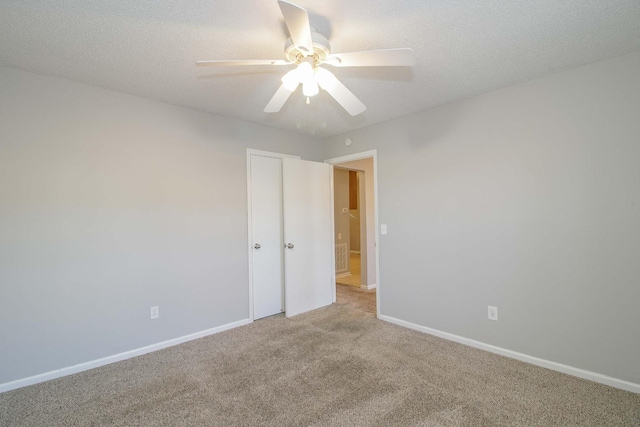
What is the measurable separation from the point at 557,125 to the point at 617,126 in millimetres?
343

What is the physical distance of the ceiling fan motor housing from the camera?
1.62 m

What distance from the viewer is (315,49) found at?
167 cm

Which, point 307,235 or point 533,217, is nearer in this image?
point 533,217

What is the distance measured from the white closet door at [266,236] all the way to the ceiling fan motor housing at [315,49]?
193 cm

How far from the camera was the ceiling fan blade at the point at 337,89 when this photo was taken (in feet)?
5.72

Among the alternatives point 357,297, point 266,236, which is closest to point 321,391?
point 266,236

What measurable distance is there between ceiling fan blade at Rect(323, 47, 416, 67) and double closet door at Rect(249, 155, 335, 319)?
2.08 m

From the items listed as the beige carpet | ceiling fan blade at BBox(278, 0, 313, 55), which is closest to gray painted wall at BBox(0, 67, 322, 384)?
the beige carpet

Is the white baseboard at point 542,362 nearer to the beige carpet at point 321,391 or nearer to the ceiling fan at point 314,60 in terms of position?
the beige carpet at point 321,391

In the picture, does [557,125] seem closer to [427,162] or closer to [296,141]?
[427,162]

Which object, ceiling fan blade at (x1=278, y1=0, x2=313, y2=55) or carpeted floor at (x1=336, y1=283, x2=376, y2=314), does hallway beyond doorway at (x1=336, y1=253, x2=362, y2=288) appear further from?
ceiling fan blade at (x1=278, y1=0, x2=313, y2=55)

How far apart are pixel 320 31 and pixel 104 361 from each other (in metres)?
3.11

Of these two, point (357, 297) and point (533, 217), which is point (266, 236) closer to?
point (357, 297)

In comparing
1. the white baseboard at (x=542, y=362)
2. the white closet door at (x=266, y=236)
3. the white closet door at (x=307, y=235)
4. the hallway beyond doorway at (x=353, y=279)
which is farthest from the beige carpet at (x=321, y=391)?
the hallway beyond doorway at (x=353, y=279)
